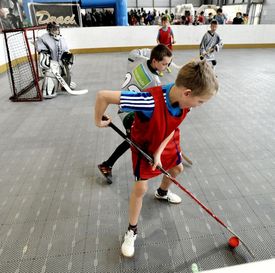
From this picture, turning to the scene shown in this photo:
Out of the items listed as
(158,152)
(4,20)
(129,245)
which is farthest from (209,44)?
(4,20)

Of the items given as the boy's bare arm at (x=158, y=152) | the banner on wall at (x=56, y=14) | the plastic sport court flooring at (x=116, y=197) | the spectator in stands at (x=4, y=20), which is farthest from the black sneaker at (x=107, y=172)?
the banner on wall at (x=56, y=14)

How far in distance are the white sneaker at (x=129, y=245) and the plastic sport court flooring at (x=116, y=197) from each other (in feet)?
0.14

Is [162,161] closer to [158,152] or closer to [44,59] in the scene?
[158,152]

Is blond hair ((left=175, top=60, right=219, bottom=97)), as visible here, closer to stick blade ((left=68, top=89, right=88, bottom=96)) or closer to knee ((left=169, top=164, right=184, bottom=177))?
knee ((left=169, top=164, right=184, bottom=177))

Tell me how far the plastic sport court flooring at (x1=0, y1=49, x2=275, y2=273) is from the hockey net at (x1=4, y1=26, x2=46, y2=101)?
83 cm

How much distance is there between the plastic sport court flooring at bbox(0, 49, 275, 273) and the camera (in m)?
1.51

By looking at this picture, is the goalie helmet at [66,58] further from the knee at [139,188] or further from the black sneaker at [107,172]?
the knee at [139,188]

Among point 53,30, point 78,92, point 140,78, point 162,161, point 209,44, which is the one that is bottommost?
point 78,92

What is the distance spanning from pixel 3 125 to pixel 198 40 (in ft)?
26.1

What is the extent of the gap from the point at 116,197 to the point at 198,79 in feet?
4.12

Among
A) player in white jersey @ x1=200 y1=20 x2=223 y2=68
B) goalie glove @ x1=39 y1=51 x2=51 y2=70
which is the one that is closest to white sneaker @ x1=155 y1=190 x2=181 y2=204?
goalie glove @ x1=39 y1=51 x2=51 y2=70

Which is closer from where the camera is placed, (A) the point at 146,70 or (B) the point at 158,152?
(B) the point at 158,152

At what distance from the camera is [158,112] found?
1194 millimetres

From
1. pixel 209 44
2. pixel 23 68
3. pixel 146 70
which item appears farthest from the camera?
pixel 23 68
